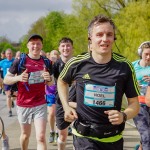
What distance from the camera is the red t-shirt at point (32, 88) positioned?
6.29 metres

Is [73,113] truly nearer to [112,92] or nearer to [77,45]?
[112,92]

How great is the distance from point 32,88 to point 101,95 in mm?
2724

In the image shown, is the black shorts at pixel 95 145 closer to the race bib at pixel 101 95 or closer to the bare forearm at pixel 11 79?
the race bib at pixel 101 95

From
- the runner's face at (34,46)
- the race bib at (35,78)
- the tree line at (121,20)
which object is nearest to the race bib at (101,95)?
the race bib at (35,78)

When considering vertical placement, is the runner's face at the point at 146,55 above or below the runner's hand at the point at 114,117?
above

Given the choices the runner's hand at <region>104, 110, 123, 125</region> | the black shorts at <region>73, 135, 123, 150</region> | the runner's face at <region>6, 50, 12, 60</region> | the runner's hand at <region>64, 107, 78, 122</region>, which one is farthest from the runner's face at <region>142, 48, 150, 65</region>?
the runner's face at <region>6, 50, 12, 60</region>

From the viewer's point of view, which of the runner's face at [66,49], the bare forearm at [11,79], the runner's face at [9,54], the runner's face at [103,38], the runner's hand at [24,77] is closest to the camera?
the runner's face at [103,38]

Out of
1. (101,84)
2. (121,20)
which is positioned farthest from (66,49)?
(121,20)

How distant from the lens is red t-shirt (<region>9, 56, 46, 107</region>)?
6.29 meters

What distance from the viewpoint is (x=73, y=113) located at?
12.2ft

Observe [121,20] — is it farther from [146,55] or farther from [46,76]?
[46,76]

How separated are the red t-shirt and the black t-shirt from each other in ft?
8.17

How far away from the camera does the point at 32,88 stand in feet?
20.7

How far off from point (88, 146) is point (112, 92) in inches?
21.1
